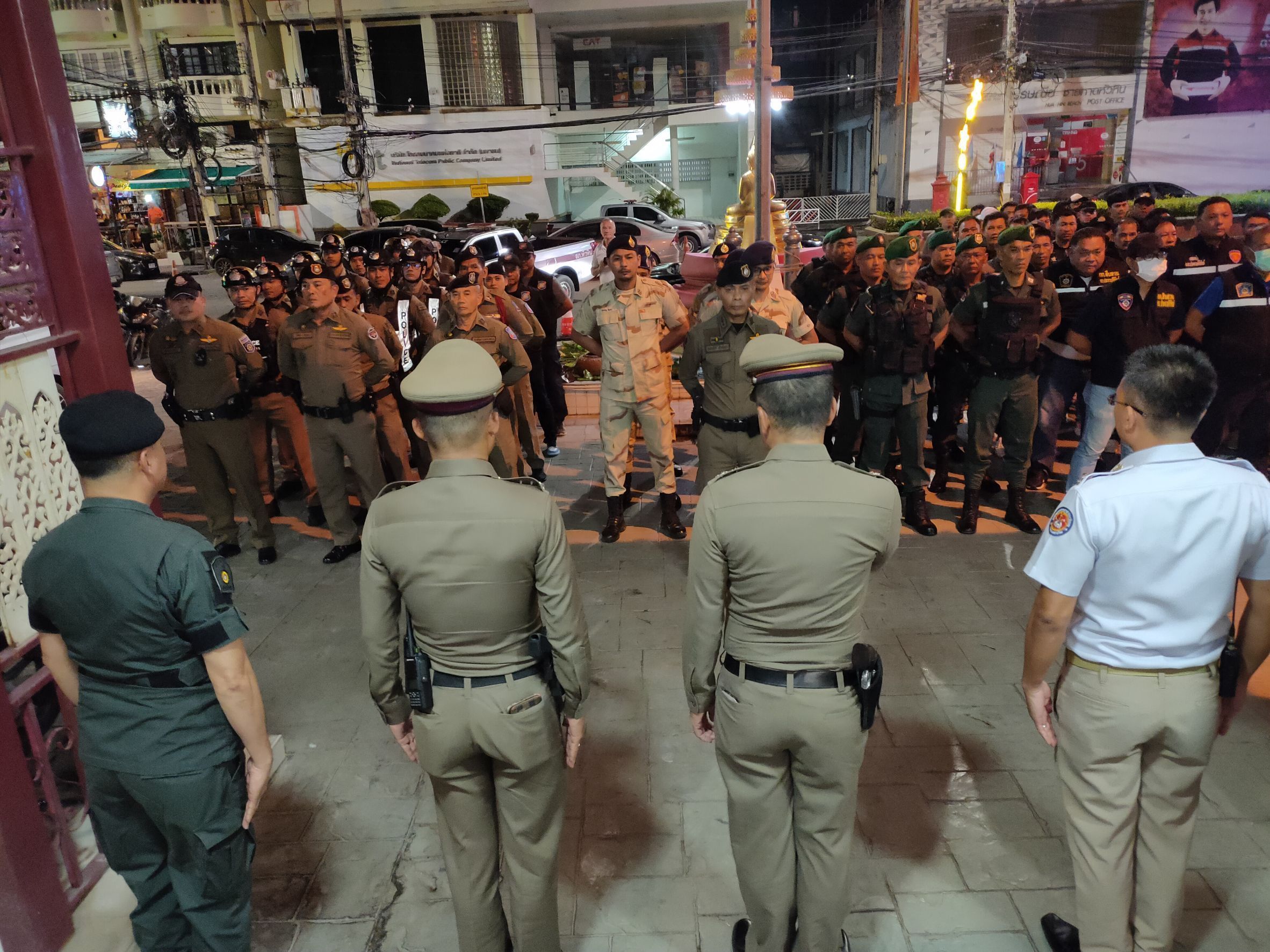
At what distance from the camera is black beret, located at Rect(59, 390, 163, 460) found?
2.04 meters

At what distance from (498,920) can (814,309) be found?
583 cm

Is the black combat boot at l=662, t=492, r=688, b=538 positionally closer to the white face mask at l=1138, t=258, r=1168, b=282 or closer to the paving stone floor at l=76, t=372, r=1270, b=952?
the paving stone floor at l=76, t=372, r=1270, b=952

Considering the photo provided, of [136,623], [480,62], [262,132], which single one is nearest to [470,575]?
[136,623]

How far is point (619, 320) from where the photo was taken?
5.90 meters

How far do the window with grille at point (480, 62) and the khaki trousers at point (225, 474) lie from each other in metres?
24.2

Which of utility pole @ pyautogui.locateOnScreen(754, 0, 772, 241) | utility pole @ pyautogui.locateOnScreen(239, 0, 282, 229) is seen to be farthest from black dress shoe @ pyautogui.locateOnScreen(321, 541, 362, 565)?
utility pole @ pyautogui.locateOnScreen(239, 0, 282, 229)

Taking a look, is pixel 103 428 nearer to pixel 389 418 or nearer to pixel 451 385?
pixel 451 385

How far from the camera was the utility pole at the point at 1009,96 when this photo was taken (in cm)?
2358

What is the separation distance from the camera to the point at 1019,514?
233 inches

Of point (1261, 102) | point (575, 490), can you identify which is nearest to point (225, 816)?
point (575, 490)

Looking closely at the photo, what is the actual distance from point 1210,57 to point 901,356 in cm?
2805

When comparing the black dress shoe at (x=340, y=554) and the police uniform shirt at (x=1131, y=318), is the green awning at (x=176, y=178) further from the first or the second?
the police uniform shirt at (x=1131, y=318)

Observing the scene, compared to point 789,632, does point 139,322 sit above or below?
below

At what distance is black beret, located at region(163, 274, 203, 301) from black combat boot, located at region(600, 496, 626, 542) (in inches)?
125
